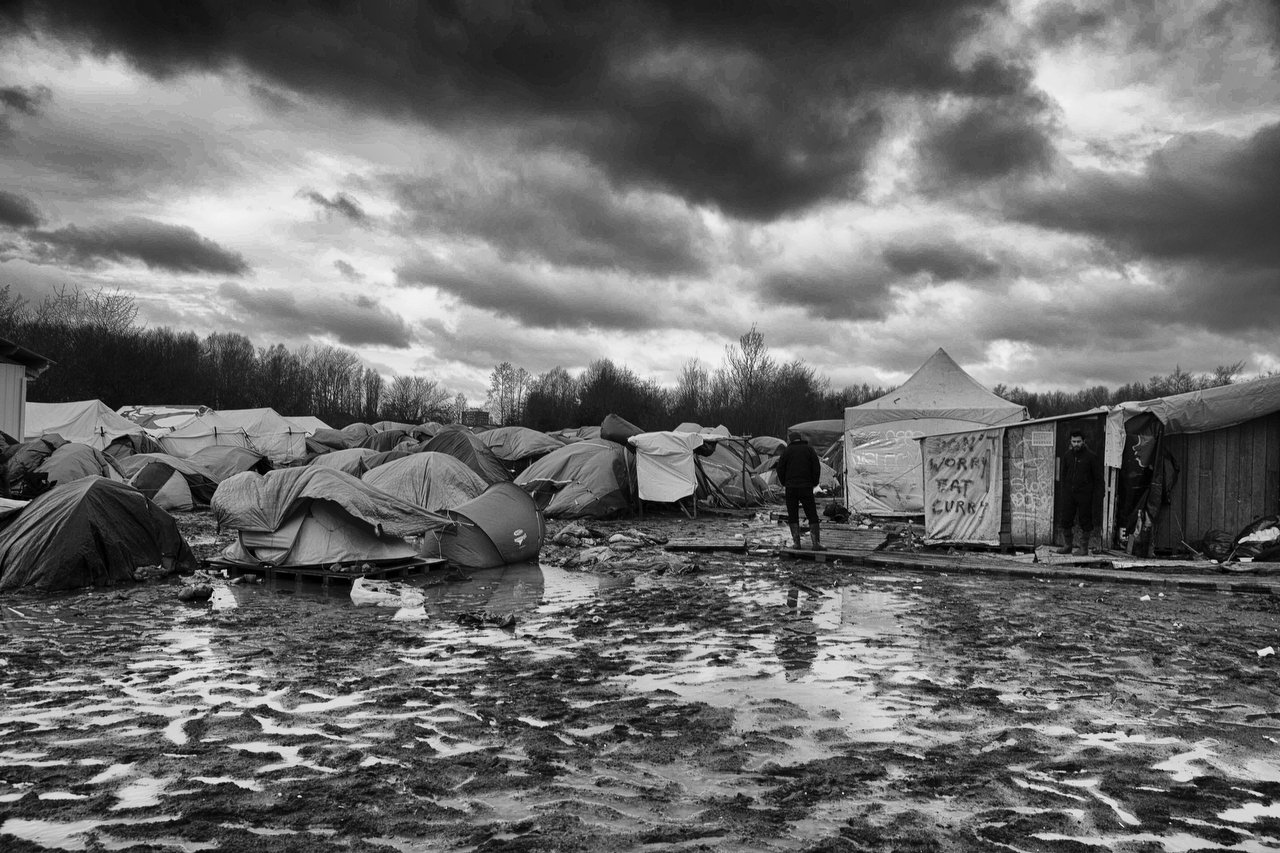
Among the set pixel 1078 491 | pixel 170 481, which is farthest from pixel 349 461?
pixel 1078 491

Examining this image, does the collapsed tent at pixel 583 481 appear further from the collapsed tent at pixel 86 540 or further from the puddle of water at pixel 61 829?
the puddle of water at pixel 61 829

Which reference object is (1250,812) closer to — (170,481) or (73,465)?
(73,465)

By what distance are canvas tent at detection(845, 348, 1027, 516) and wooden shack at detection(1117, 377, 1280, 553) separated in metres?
7.98

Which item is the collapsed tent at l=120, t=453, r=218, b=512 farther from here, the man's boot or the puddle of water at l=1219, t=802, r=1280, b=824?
the puddle of water at l=1219, t=802, r=1280, b=824

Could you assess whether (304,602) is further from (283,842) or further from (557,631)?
Result: (283,842)

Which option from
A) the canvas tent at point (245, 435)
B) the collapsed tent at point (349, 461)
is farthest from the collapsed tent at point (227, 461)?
the canvas tent at point (245, 435)

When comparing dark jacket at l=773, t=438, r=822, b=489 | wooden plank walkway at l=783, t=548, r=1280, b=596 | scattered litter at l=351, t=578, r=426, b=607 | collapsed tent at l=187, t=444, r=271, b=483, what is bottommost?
scattered litter at l=351, t=578, r=426, b=607

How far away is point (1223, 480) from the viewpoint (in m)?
15.1

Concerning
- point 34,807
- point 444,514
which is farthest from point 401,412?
point 34,807

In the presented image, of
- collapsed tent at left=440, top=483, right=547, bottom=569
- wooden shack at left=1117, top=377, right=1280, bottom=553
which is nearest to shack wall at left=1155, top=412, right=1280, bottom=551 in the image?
wooden shack at left=1117, top=377, right=1280, bottom=553

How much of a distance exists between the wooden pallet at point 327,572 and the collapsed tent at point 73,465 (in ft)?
35.2

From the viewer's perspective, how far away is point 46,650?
8305 mm

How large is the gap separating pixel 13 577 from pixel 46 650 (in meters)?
4.51

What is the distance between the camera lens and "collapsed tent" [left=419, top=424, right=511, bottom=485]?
2812 centimetres
